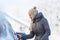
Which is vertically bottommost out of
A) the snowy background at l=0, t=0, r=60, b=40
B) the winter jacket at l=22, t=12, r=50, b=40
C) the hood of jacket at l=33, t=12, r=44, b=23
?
the snowy background at l=0, t=0, r=60, b=40

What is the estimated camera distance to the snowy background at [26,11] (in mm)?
3485

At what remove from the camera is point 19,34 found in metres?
2.18

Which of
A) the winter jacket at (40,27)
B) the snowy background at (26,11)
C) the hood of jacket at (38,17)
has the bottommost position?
the snowy background at (26,11)

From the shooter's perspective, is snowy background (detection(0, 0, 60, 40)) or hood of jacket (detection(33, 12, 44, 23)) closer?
hood of jacket (detection(33, 12, 44, 23))

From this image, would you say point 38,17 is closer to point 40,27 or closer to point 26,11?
point 40,27

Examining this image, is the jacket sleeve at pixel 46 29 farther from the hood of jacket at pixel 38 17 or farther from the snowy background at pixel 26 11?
the snowy background at pixel 26 11

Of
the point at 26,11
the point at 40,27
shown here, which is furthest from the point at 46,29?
the point at 26,11

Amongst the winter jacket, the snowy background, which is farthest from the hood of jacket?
the snowy background

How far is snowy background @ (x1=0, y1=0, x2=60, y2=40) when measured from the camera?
3.48 metres

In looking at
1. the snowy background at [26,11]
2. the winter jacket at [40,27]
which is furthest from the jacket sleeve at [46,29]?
the snowy background at [26,11]

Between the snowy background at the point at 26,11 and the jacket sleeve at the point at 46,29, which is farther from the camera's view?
the snowy background at the point at 26,11

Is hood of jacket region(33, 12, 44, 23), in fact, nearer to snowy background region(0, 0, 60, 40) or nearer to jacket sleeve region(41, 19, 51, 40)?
jacket sleeve region(41, 19, 51, 40)

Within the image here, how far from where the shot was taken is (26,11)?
3.74 m

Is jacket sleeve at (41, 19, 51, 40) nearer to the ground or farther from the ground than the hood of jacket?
nearer to the ground
